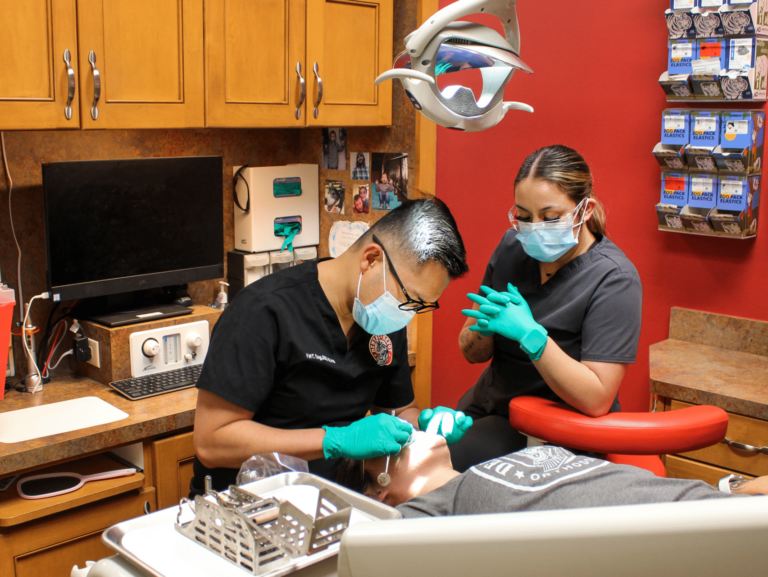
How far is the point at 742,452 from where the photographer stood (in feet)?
6.87

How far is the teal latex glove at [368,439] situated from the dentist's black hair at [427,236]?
0.33 metres

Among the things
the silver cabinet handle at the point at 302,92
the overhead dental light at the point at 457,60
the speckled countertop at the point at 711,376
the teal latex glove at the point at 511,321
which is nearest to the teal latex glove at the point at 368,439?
the teal latex glove at the point at 511,321

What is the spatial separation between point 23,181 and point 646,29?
2129 mm

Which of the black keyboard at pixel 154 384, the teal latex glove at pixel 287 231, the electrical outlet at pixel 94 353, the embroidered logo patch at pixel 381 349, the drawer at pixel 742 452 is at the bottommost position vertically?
the drawer at pixel 742 452

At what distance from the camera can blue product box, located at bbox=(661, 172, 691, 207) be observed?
94.7 inches

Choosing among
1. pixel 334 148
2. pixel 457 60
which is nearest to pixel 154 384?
pixel 334 148

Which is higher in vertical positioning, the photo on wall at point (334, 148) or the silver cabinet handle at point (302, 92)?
the silver cabinet handle at point (302, 92)

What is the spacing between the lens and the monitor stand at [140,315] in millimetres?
2307

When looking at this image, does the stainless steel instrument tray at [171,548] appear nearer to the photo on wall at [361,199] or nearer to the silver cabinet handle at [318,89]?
the silver cabinet handle at [318,89]

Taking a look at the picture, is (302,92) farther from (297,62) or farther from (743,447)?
(743,447)

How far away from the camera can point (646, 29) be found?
8.05ft

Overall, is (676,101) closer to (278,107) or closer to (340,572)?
(278,107)

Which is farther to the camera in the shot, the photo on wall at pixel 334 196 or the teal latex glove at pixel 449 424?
the photo on wall at pixel 334 196

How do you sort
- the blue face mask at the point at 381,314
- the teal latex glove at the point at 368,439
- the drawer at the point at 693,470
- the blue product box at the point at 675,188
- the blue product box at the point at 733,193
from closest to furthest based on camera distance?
the teal latex glove at the point at 368,439 < the blue face mask at the point at 381,314 < the drawer at the point at 693,470 < the blue product box at the point at 733,193 < the blue product box at the point at 675,188
